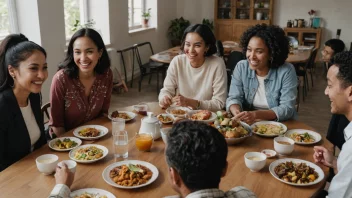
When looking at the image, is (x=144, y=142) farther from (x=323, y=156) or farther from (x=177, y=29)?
(x=177, y=29)

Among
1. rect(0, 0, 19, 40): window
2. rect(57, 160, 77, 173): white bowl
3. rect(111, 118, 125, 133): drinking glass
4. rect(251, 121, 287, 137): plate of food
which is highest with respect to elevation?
rect(0, 0, 19, 40): window

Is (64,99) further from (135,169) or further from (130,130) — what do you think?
(135,169)

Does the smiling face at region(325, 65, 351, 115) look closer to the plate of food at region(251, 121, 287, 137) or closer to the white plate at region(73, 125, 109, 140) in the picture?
the plate of food at region(251, 121, 287, 137)

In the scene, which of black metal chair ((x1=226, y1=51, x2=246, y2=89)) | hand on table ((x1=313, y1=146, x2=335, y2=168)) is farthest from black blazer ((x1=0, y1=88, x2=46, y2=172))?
black metal chair ((x1=226, y1=51, x2=246, y2=89))

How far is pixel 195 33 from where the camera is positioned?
2557mm

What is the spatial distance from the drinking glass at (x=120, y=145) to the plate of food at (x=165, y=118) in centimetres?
46

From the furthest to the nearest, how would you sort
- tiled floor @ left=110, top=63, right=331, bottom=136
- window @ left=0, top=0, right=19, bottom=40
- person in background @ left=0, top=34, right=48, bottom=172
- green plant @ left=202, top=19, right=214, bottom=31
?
green plant @ left=202, top=19, right=214, bottom=31 → tiled floor @ left=110, top=63, right=331, bottom=136 → window @ left=0, top=0, right=19, bottom=40 → person in background @ left=0, top=34, right=48, bottom=172

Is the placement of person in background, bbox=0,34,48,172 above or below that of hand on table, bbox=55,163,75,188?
above

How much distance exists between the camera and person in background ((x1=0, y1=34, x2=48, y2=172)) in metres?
1.72

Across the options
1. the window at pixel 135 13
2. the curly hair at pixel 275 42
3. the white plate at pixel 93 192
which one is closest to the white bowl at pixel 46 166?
the white plate at pixel 93 192

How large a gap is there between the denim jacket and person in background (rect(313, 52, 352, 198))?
601 mm

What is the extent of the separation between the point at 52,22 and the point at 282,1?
566 cm

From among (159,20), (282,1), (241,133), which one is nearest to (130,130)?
(241,133)

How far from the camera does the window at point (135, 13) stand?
668cm
